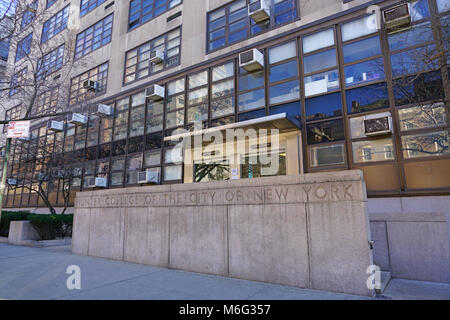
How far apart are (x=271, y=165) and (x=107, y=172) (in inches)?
420

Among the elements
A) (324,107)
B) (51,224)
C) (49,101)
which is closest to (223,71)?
(324,107)

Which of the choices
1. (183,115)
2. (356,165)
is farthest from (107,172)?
(356,165)

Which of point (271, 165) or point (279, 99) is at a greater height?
point (279, 99)

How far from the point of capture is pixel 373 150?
9.99 m

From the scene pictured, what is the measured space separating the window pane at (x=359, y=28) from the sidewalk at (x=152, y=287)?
29.5 feet

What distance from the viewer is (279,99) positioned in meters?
12.4

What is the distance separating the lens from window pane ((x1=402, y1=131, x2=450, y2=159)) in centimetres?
895

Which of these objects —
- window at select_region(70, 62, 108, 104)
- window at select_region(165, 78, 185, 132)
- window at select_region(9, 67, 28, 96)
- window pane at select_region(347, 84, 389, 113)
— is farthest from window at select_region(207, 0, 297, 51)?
window at select_region(70, 62, 108, 104)

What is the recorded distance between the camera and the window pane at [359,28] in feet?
35.7

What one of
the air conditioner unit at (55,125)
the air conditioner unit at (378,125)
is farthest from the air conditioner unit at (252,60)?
the air conditioner unit at (55,125)

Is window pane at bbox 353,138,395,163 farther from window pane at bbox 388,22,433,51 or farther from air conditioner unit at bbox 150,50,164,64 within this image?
air conditioner unit at bbox 150,50,164,64

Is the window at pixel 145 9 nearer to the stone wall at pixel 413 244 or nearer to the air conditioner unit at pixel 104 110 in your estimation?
the air conditioner unit at pixel 104 110

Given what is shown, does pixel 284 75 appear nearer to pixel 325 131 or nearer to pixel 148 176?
pixel 325 131
